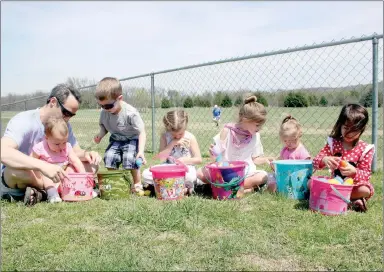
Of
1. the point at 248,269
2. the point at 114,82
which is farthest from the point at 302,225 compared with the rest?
the point at 114,82

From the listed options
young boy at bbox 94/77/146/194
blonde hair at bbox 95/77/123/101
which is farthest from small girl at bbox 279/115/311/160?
blonde hair at bbox 95/77/123/101

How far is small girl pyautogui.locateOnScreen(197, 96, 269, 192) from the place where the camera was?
363cm

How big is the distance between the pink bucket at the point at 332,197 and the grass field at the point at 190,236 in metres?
0.09

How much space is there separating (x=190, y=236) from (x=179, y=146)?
1521mm

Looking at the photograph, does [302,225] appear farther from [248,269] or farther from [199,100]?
[199,100]

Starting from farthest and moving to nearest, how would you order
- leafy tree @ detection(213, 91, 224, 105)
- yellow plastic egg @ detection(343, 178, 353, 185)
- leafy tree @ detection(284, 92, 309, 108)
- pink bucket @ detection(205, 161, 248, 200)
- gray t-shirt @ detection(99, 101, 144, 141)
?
leafy tree @ detection(213, 91, 224, 105) → leafy tree @ detection(284, 92, 309, 108) → gray t-shirt @ detection(99, 101, 144, 141) → pink bucket @ detection(205, 161, 248, 200) → yellow plastic egg @ detection(343, 178, 353, 185)

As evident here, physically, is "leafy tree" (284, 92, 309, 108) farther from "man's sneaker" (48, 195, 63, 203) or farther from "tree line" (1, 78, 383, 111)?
"man's sneaker" (48, 195, 63, 203)

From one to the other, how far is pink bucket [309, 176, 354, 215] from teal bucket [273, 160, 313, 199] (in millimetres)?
394

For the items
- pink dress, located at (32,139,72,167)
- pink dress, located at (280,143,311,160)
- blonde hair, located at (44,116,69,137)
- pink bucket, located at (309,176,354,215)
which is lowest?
pink bucket, located at (309,176,354,215)

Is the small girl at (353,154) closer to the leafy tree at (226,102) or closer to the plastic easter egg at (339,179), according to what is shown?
the plastic easter egg at (339,179)

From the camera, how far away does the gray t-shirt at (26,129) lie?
10.1ft

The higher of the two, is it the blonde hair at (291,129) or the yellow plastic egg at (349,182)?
the blonde hair at (291,129)

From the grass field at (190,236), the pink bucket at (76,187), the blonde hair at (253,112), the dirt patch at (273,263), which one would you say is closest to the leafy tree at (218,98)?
the blonde hair at (253,112)

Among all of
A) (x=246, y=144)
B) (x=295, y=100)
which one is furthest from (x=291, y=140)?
(x=295, y=100)
